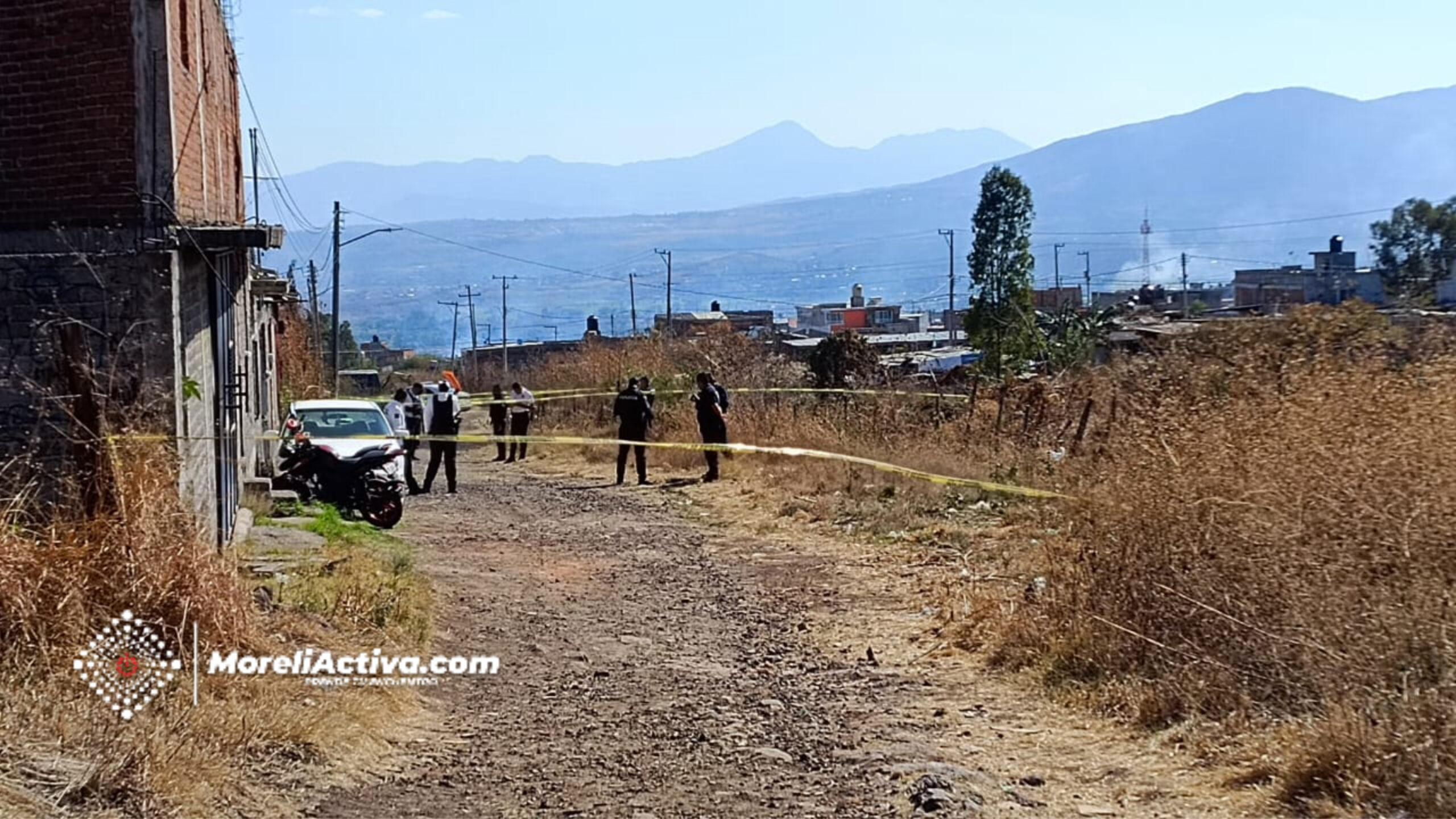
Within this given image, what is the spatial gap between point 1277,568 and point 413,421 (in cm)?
1790

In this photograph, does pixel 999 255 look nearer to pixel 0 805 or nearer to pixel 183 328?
pixel 183 328

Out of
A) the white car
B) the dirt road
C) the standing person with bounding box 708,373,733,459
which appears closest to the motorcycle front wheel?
the white car

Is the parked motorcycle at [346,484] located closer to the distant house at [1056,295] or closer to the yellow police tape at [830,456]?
the yellow police tape at [830,456]

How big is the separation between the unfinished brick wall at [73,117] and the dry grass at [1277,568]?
21.4 feet

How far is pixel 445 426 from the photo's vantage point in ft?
69.3

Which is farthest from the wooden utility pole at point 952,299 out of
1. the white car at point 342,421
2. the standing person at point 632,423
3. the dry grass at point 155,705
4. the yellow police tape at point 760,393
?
the dry grass at point 155,705

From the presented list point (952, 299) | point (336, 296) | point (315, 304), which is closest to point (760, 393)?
point (336, 296)

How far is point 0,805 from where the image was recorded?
554 cm

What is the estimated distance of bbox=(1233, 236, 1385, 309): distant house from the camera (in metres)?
39.5

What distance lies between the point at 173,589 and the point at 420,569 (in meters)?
5.71

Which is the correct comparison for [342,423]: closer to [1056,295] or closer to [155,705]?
[155,705]

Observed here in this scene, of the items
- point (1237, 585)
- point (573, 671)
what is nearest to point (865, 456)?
point (573, 671)

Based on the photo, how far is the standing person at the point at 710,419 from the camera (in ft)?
70.3

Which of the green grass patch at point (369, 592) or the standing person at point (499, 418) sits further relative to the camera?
the standing person at point (499, 418)
